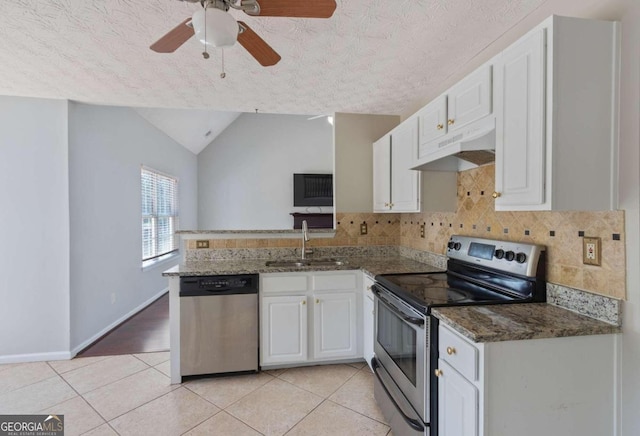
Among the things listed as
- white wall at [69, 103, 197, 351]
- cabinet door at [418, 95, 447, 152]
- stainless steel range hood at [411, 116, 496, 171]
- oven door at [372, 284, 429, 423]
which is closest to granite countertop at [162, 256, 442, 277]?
oven door at [372, 284, 429, 423]

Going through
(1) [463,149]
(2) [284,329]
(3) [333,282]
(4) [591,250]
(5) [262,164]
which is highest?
(5) [262,164]

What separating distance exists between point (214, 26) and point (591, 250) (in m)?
1.82

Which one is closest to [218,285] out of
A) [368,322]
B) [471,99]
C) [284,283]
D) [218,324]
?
[218,324]

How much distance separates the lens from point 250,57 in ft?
6.52

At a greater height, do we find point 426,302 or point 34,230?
point 34,230

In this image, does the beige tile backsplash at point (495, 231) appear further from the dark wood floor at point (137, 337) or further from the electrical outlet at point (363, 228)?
the dark wood floor at point (137, 337)

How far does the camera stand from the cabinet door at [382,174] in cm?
272

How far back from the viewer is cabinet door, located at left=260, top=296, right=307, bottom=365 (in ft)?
8.12

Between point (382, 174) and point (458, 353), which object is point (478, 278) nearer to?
point (458, 353)

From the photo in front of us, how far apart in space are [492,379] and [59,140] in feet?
12.0

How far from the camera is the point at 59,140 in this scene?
2734 millimetres

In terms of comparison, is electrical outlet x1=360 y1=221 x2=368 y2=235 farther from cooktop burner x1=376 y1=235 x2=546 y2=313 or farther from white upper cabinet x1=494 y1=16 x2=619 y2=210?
white upper cabinet x1=494 y1=16 x2=619 y2=210

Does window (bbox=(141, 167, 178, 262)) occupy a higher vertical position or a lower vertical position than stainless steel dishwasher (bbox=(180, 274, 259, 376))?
higher

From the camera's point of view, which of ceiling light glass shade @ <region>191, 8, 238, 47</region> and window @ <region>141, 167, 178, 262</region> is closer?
ceiling light glass shade @ <region>191, 8, 238, 47</region>
